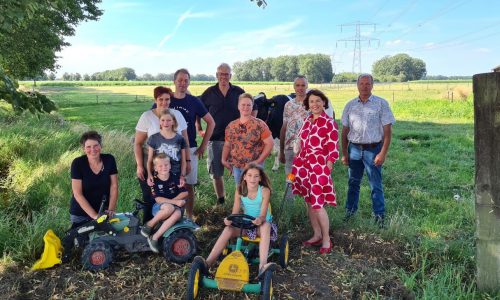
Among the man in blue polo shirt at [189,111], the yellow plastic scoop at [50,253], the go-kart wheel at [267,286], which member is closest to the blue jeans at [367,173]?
the man in blue polo shirt at [189,111]

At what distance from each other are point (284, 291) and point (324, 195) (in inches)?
49.6

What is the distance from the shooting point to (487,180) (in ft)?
12.1

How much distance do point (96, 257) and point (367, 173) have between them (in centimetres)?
353

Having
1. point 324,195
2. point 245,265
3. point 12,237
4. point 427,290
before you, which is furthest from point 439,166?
point 12,237

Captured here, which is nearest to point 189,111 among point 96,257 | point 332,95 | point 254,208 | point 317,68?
point 254,208

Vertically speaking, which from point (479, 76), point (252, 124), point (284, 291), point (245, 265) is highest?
point (479, 76)

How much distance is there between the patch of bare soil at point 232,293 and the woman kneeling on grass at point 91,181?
0.53 metres

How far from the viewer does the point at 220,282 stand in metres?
3.57

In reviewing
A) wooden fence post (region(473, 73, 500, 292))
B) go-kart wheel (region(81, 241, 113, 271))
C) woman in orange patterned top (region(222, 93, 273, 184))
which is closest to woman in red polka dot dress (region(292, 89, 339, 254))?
woman in orange patterned top (region(222, 93, 273, 184))

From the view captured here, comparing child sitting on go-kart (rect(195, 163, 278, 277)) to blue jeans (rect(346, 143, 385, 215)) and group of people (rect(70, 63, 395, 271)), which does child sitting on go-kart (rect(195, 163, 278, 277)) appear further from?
blue jeans (rect(346, 143, 385, 215))

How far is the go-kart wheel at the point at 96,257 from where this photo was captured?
4.12m

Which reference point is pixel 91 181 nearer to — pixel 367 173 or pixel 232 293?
pixel 232 293

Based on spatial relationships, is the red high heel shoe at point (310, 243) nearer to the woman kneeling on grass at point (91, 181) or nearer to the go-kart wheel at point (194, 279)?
the go-kart wheel at point (194, 279)

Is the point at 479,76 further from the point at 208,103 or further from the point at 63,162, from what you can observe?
the point at 63,162
